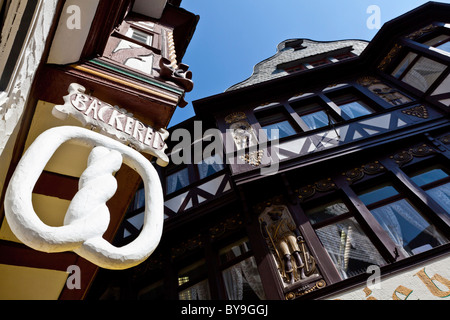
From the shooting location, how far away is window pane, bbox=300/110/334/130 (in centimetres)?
923

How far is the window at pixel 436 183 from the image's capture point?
6345mm

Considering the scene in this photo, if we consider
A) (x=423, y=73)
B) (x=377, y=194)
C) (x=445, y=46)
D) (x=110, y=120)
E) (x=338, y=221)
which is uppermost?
(x=445, y=46)

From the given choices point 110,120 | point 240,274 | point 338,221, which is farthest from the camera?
point 338,221

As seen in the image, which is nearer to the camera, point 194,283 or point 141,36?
point 141,36

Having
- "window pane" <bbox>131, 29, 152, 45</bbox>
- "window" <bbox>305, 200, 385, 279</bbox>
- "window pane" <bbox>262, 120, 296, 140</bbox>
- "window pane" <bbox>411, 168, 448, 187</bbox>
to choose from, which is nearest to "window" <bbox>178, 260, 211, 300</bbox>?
"window" <bbox>305, 200, 385, 279</bbox>

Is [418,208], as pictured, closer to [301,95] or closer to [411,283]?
[411,283]

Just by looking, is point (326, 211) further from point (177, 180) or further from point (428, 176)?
point (177, 180)

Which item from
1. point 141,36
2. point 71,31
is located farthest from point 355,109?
point 71,31

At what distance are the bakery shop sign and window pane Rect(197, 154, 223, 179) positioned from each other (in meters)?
5.90

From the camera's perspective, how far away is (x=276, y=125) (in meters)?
9.63

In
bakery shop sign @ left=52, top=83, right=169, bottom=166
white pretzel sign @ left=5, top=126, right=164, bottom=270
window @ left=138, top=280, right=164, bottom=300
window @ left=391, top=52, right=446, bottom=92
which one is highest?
window @ left=391, top=52, right=446, bottom=92

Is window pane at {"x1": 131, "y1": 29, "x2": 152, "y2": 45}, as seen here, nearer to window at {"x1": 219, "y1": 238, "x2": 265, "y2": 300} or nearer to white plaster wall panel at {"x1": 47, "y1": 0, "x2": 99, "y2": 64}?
white plaster wall panel at {"x1": 47, "y1": 0, "x2": 99, "y2": 64}

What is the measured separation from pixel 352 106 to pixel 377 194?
12.0 feet
